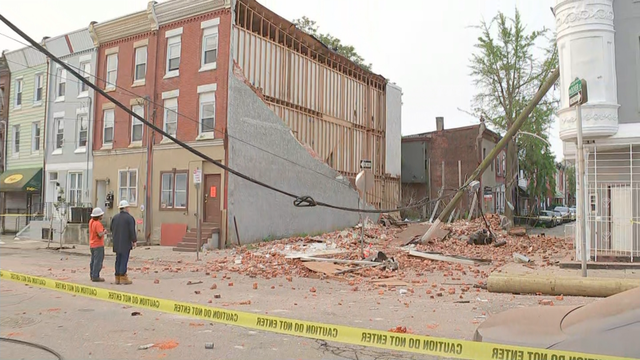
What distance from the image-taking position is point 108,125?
83.0 ft

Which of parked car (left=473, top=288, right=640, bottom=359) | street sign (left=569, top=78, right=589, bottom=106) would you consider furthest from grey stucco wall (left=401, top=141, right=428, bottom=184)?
parked car (left=473, top=288, right=640, bottom=359)

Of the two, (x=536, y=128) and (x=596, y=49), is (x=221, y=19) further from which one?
(x=536, y=128)

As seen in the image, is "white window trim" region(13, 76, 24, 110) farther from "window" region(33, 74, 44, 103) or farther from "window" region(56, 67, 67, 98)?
"window" region(56, 67, 67, 98)

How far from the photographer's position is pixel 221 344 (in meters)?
6.25

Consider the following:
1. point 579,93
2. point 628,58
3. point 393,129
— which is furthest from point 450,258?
point 393,129

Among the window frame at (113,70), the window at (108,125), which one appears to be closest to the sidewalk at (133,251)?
the window at (108,125)

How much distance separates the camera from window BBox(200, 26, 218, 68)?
21031 mm

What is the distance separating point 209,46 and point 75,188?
38.8 feet

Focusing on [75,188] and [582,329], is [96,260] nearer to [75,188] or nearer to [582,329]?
[582,329]

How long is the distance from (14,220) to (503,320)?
32874 millimetres

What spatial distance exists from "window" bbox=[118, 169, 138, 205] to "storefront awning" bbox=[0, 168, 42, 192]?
305 inches

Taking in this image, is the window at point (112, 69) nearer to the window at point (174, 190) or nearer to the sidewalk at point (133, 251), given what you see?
the window at point (174, 190)

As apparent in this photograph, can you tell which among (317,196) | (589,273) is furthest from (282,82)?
(589,273)

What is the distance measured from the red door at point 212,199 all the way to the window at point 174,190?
124cm
